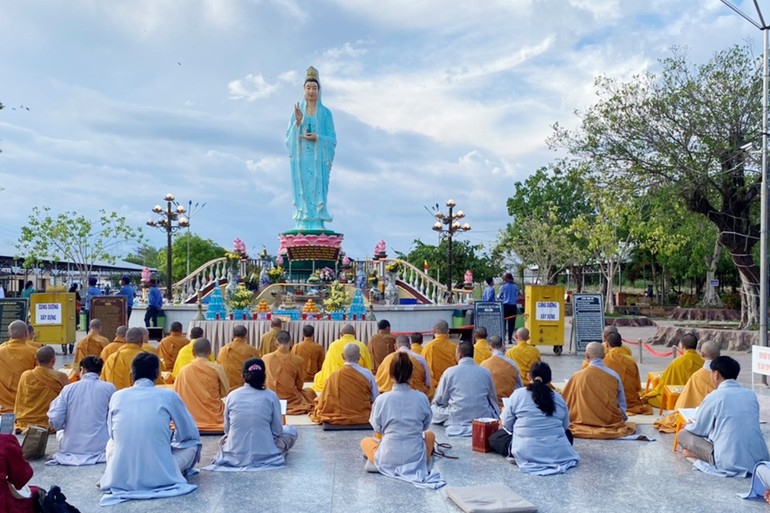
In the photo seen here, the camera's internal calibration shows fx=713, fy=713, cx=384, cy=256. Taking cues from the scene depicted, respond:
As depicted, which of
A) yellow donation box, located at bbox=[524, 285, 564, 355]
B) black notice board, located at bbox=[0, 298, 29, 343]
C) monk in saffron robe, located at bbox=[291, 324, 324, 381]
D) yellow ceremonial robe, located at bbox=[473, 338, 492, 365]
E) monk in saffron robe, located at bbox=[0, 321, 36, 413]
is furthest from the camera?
yellow donation box, located at bbox=[524, 285, 564, 355]

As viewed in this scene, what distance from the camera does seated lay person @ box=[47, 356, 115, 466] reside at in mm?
7004

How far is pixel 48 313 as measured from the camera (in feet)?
51.0

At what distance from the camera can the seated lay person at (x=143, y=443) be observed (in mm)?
5855

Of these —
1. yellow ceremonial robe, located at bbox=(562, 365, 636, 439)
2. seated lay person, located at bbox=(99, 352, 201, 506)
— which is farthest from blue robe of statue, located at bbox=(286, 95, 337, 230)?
seated lay person, located at bbox=(99, 352, 201, 506)

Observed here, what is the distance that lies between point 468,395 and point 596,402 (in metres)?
1.48

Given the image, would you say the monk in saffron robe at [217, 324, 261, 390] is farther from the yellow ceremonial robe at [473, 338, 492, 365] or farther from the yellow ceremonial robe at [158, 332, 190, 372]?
the yellow ceremonial robe at [473, 338, 492, 365]

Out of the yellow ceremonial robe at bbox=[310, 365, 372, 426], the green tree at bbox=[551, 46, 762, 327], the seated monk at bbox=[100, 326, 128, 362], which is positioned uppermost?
the green tree at bbox=[551, 46, 762, 327]

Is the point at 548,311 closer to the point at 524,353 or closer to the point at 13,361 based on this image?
the point at 524,353

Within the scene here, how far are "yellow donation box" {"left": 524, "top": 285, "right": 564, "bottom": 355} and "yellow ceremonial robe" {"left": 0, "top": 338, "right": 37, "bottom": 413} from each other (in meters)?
10.5

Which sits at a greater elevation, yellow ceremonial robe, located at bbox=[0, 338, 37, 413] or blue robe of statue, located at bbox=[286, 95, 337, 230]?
blue robe of statue, located at bbox=[286, 95, 337, 230]

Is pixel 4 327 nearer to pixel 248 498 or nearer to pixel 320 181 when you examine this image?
pixel 248 498

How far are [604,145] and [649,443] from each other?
12564 millimetres

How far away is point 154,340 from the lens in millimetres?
18141

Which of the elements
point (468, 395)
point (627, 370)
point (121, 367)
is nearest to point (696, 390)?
point (627, 370)
